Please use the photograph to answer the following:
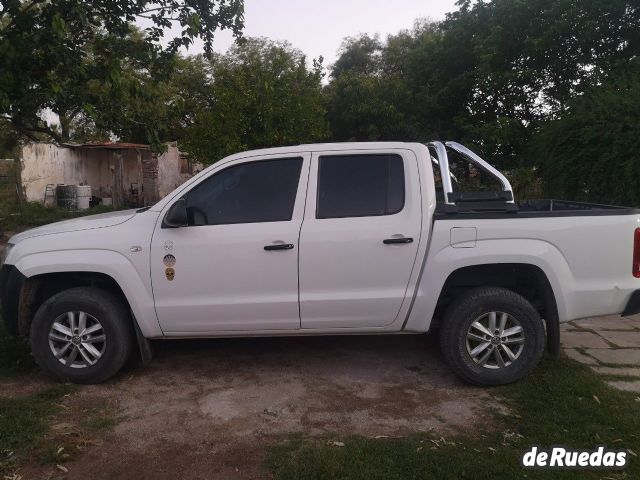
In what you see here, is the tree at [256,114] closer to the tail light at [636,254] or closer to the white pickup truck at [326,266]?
the white pickup truck at [326,266]

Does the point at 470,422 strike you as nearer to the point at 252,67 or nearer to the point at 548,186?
the point at 548,186

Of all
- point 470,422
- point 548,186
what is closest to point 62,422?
point 470,422

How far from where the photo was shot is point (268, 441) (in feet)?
12.1

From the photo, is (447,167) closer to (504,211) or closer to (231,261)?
(504,211)

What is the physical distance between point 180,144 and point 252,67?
7.75ft

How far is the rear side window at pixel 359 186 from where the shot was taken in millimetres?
4582

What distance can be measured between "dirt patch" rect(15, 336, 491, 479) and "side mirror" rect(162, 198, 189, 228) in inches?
50.8

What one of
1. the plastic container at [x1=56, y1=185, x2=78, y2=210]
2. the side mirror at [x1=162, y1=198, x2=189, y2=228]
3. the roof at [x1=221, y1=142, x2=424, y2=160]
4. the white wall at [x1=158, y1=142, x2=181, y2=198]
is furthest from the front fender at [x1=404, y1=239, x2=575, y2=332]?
the white wall at [x1=158, y1=142, x2=181, y2=198]

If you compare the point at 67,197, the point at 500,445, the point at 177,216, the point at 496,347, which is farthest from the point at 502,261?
the point at 67,197

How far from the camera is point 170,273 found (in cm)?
455

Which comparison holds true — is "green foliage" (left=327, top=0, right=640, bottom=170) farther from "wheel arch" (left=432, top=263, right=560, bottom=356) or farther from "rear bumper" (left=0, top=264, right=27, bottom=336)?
"rear bumper" (left=0, top=264, right=27, bottom=336)

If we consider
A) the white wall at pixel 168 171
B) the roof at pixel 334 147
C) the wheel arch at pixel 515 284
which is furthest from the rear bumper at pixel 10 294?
the white wall at pixel 168 171

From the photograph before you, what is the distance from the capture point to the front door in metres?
4.50

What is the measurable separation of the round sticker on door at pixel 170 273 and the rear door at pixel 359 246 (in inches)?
39.0
